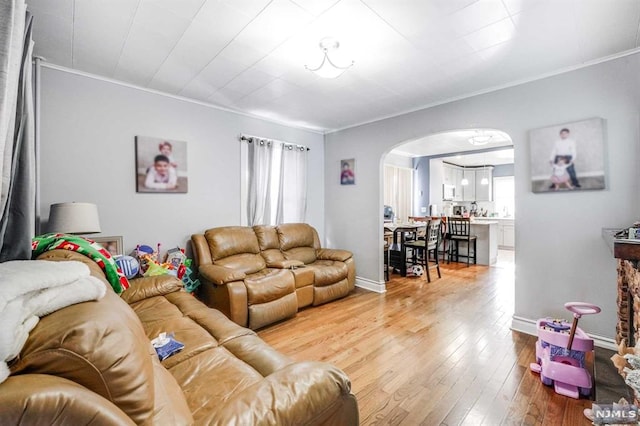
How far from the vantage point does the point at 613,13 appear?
191 cm

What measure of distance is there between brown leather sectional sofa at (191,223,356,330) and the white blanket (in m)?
2.00

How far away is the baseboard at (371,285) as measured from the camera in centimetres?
425

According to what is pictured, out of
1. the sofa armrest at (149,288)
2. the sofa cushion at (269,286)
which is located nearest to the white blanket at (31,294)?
the sofa armrest at (149,288)

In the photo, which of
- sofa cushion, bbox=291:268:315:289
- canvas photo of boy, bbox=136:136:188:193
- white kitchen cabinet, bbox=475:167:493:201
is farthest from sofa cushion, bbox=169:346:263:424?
white kitchen cabinet, bbox=475:167:493:201

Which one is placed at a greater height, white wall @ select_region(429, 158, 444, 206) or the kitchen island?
white wall @ select_region(429, 158, 444, 206)

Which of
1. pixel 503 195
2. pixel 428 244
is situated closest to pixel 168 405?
pixel 428 244

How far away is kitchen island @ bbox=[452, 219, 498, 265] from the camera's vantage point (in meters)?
5.89

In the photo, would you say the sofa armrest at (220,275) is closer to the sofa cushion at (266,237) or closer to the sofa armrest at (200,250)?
the sofa armrest at (200,250)

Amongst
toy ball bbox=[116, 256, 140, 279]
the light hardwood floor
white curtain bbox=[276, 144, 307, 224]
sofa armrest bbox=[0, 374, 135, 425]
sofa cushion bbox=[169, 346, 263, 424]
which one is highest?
white curtain bbox=[276, 144, 307, 224]

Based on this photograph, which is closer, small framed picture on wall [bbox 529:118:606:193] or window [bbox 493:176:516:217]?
small framed picture on wall [bbox 529:118:606:193]

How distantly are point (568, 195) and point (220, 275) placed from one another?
11.3ft

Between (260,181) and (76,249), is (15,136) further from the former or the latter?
(260,181)

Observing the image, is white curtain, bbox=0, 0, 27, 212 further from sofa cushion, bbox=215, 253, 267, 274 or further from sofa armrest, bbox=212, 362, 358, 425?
sofa cushion, bbox=215, 253, 267, 274

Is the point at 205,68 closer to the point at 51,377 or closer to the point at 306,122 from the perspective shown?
the point at 306,122
